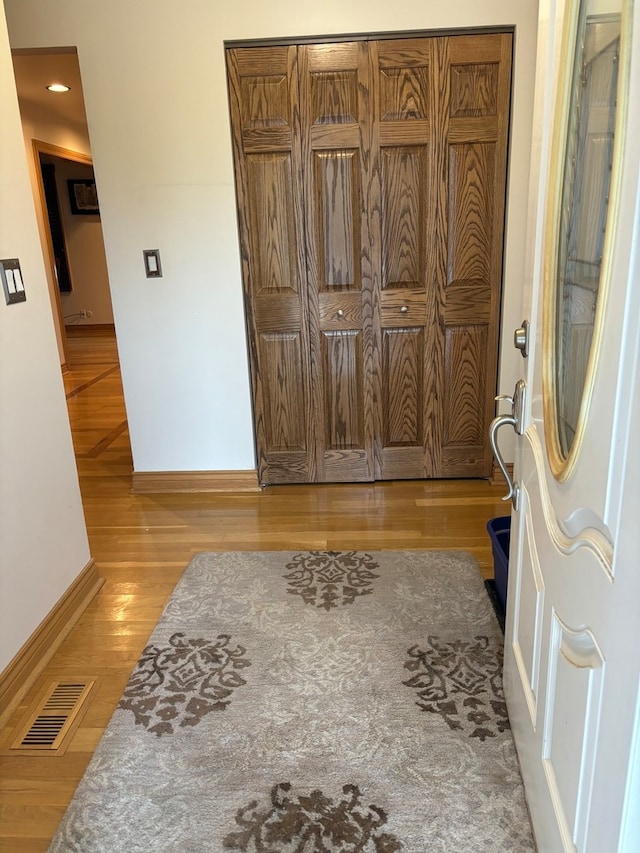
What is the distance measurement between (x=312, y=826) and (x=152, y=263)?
2.48 meters

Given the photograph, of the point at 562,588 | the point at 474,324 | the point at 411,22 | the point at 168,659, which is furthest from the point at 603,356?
the point at 411,22

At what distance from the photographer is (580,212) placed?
3.35 ft

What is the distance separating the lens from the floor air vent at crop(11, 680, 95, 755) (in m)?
1.67

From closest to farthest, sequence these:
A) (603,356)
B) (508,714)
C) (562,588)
→ (603,356), (562,588), (508,714)

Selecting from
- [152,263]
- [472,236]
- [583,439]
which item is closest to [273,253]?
[152,263]

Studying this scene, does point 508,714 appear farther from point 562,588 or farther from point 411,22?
point 411,22

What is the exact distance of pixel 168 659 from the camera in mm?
1967

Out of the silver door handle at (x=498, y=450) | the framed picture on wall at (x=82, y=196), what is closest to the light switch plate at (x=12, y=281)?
the silver door handle at (x=498, y=450)

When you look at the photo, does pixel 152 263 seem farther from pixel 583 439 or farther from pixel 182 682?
pixel 583 439

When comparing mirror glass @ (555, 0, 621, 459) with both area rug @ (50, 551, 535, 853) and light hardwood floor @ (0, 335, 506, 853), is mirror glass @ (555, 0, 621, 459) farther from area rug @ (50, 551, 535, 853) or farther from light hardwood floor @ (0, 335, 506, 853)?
light hardwood floor @ (0, 335, 506, 853)

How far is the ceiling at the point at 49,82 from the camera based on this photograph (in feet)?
14.8

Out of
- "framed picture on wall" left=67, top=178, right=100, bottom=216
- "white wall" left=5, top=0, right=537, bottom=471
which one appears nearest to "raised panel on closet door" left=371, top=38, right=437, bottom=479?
"white wall" left=5, top=0, right=537, bottom=471

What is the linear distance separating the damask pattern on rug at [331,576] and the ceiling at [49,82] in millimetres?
3437

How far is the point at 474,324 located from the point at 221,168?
1.41 metres
